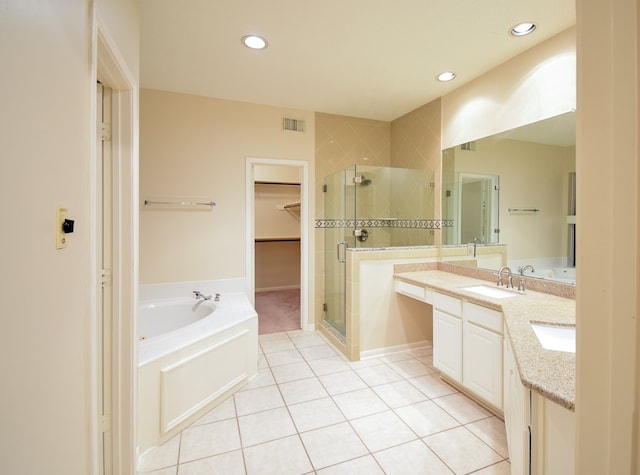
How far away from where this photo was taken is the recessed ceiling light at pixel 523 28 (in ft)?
6.60

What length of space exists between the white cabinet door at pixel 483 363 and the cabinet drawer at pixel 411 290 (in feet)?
1.71

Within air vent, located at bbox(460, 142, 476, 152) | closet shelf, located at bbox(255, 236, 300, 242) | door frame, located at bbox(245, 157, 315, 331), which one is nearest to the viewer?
air vent, located at bbox(460, 142, 476, 152)

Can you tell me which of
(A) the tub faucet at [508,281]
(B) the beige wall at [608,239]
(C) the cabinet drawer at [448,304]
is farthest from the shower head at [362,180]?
(B) the beige wall at [608,239]

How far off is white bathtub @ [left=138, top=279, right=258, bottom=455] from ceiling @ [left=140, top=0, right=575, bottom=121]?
82.5 inches

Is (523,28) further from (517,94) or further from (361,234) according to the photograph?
(361,234)

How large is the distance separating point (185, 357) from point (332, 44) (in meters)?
2.44

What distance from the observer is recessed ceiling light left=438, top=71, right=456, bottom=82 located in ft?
8.85

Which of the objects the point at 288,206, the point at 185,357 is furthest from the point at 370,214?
the point at 288,206

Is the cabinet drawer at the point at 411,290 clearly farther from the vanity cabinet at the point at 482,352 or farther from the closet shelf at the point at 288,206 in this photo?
the closet shelf at the point at 288,206

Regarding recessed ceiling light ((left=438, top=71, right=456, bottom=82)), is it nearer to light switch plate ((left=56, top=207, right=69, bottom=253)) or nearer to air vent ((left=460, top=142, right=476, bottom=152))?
air vent ((left=460, top=142, right=476, bottom=152))

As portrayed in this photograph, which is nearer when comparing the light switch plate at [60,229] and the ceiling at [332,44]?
the light switch plate at [60,229]

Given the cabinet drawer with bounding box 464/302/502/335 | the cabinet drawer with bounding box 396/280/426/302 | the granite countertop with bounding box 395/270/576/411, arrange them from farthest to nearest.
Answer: the cabinet drawer with bounding box 396/280/426/302
the cabinet drawer with bounding box 464/302/502/335
the granite countertop with bounding box 395/270/576/411

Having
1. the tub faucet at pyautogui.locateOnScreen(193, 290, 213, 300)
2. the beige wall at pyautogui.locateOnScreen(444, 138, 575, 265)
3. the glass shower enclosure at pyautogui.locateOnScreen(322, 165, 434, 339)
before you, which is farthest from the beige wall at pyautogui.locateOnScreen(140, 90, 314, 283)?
the beige wall at pyautogui.locateOnScreen(444, 138, 575, 265)

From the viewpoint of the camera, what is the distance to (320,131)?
365 centimetres
